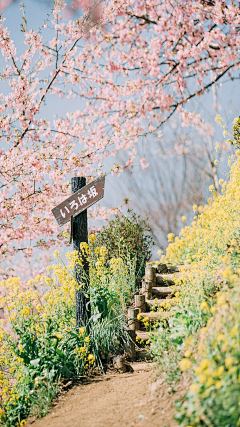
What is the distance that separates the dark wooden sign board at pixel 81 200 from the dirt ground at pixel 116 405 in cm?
195

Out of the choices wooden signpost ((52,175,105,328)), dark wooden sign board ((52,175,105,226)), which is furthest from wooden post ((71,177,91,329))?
dark wooden sign board ((52,175,105,226))

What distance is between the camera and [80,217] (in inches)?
172

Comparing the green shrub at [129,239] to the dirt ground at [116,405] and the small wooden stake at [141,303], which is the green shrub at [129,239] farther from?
the dirt ground at [116,405]

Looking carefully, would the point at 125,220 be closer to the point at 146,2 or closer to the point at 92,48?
the point at 92,48

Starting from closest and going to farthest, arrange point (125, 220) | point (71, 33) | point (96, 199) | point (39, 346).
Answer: point (39, 346), point (96, 199), point (71, 33), point (125, 220)

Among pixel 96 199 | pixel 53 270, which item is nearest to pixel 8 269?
pixel 53 270

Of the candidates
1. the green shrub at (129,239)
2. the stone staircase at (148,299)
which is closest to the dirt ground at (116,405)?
the stone staircase at (148,299)

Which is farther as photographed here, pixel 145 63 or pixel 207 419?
pixel 145 63

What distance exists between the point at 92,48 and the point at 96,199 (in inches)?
167

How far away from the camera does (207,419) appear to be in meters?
Result: 1.86

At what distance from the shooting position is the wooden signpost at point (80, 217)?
166 inches

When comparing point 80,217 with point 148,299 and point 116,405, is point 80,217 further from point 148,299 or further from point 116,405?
point 148,299

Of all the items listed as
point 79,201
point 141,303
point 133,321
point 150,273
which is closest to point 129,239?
point 150,273

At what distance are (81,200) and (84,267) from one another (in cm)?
88
